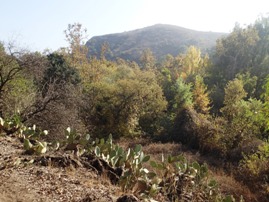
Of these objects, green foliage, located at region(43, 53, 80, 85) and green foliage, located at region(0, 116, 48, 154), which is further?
green foliage, located at region(43, 53, 80, 85)

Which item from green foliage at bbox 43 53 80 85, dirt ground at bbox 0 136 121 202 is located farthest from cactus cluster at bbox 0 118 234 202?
green foliage at bbox 43 53 80 85

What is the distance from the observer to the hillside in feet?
461

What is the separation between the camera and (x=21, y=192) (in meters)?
5.21

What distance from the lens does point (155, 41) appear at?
528 ft

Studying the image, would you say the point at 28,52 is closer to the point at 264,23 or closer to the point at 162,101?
the point at 162,101

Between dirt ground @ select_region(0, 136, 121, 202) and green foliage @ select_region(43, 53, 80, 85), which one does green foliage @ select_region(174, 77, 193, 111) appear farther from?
dirt ground @ select_region(0, 136, 121, 202)

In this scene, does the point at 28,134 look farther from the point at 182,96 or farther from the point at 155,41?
the point at 155,41

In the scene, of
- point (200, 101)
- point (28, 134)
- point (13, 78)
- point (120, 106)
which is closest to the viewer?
point (28, 134)

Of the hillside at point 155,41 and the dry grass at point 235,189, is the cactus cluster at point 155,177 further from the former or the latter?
the hillside at point 155,41

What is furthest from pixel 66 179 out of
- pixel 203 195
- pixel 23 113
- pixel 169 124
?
pixel 169 124

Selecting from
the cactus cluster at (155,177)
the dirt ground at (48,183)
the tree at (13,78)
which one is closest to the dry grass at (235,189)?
the cactus cluster at (155,177)

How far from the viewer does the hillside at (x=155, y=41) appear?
140 m

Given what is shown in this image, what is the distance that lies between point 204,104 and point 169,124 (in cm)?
594

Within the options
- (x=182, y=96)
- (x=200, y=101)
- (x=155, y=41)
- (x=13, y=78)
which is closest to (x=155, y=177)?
(x=13, y=78)
